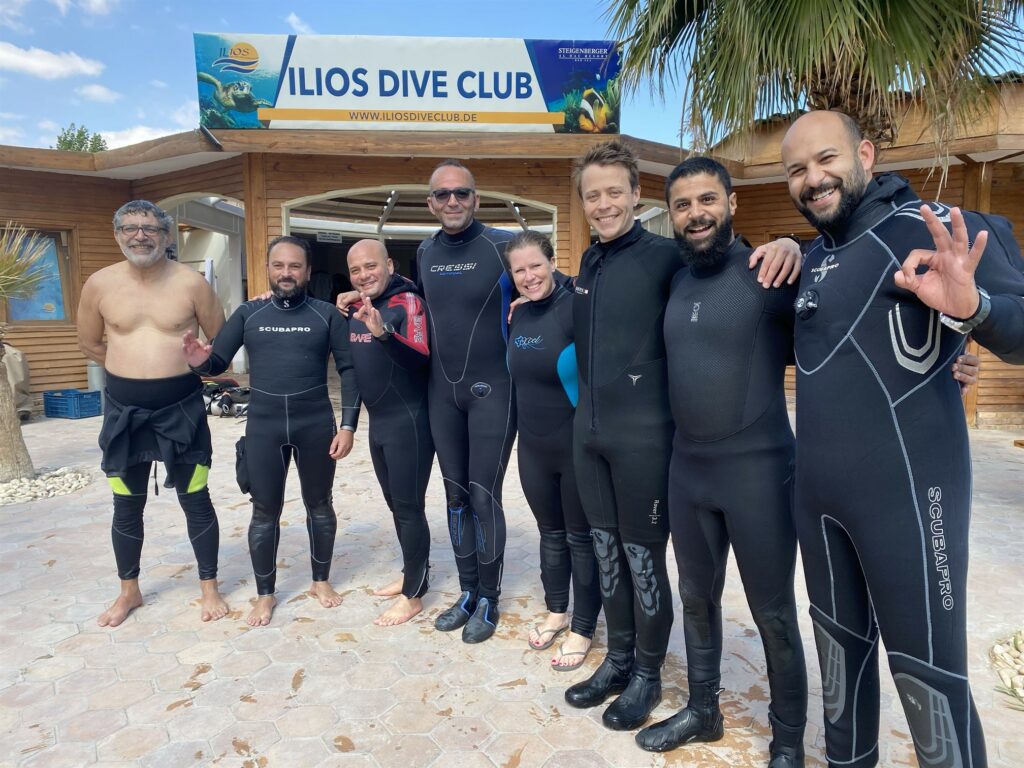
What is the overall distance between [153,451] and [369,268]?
5.32ft

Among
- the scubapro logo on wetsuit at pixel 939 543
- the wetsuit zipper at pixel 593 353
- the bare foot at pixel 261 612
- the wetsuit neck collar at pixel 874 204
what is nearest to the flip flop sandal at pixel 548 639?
the wetsuit zipper at pixel 593 353

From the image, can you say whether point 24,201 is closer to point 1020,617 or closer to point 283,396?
point 283,396

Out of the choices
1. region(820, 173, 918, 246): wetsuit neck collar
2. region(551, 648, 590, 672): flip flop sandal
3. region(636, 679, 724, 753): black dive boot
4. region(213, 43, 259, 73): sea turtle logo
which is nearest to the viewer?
region(820, 173, 918, 246): wetsuit neck collar

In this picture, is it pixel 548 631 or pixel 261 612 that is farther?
pixel 261 612

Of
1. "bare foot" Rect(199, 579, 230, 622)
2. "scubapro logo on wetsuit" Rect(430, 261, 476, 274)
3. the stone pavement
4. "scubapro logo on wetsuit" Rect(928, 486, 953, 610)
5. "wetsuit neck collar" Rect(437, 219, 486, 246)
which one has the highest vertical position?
"wetsuit neck collar" Rect(437, 219, 486, 246)

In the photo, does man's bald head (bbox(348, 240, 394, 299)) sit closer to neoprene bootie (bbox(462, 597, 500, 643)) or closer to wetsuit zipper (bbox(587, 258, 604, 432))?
wetsuit zipper (bbox(587, 258, 604, 432))

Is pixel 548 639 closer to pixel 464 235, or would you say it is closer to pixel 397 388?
pixel 397 388

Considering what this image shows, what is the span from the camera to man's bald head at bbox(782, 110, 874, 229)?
1.90 meters

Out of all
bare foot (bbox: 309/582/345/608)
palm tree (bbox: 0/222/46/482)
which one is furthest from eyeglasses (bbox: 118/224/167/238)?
palm tree (bbox: 0/222/46/482)

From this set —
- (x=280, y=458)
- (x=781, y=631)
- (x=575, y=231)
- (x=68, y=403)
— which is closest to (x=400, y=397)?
(x=280, y=458)

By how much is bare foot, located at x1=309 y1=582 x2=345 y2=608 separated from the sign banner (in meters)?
6.51

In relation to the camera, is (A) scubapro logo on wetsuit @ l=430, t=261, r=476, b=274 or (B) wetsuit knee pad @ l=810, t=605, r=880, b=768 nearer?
(B) wetsuit knee pad @ l=810, t=605, r=880, b=768

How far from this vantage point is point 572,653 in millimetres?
3188

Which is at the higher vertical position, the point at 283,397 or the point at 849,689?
the point at 283,397
